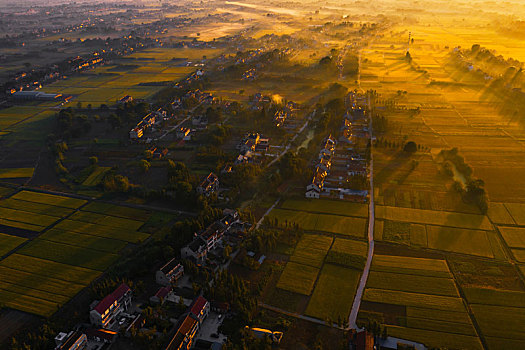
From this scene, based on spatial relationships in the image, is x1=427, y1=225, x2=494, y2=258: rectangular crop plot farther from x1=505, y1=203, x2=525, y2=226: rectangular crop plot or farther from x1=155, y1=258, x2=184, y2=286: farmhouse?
x1=155, y1=258, x2=184, y2=286: farmhouse

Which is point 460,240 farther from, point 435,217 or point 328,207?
point 328,207

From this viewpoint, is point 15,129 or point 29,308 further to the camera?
point 15,129

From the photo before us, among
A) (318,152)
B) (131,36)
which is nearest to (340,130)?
(318,152)

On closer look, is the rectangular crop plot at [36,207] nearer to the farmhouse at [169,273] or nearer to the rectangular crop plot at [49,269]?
the rectangular crop plot at [49,269]

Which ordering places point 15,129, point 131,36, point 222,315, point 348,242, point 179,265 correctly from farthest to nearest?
point 131,36 < point 15,129 < point 348,242 < point 179,265 < point 222,315

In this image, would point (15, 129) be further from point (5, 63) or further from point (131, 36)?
point (131, 36)

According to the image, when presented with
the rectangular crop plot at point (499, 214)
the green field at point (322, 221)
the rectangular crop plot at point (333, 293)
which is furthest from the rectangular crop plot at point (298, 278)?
the rectangular crop plot at point (499, 214)

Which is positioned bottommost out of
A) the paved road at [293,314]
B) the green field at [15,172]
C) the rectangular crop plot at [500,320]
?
the green field at [15,172]
